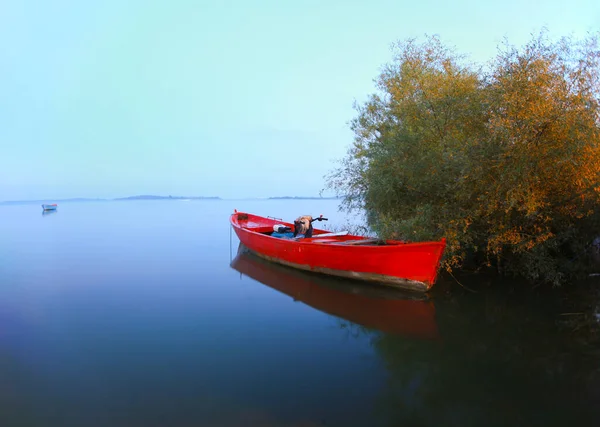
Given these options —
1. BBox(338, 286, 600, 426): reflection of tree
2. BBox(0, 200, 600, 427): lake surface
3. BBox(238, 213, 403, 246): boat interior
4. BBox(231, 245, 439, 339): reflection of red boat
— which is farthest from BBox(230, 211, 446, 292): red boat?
BBox(338, 286, 600, 426): reflection of tree

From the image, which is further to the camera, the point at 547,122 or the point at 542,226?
the point at 542,226

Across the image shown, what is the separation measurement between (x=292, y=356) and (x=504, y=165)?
5920 mm

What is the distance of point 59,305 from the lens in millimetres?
8984

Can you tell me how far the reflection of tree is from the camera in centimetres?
420

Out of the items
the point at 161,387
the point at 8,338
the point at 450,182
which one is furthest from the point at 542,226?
the point at 8,338

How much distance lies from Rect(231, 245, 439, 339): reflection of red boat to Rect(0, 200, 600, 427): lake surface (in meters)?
0.05

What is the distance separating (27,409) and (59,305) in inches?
209

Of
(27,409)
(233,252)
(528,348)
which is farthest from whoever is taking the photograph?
(233,252)

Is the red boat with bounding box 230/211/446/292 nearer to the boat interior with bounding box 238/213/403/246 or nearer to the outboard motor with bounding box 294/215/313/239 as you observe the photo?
the boat interior with bounding box 238/213/403/246

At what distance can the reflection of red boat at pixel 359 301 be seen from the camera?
7277mm

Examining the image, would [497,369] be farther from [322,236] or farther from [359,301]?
[322,236]

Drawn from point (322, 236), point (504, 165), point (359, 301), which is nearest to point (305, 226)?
point (322, 236)

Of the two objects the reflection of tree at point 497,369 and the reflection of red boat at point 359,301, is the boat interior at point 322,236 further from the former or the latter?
the reflection of tree at point 497,369

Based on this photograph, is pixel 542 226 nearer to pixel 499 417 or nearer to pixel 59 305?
pixel 499 417
